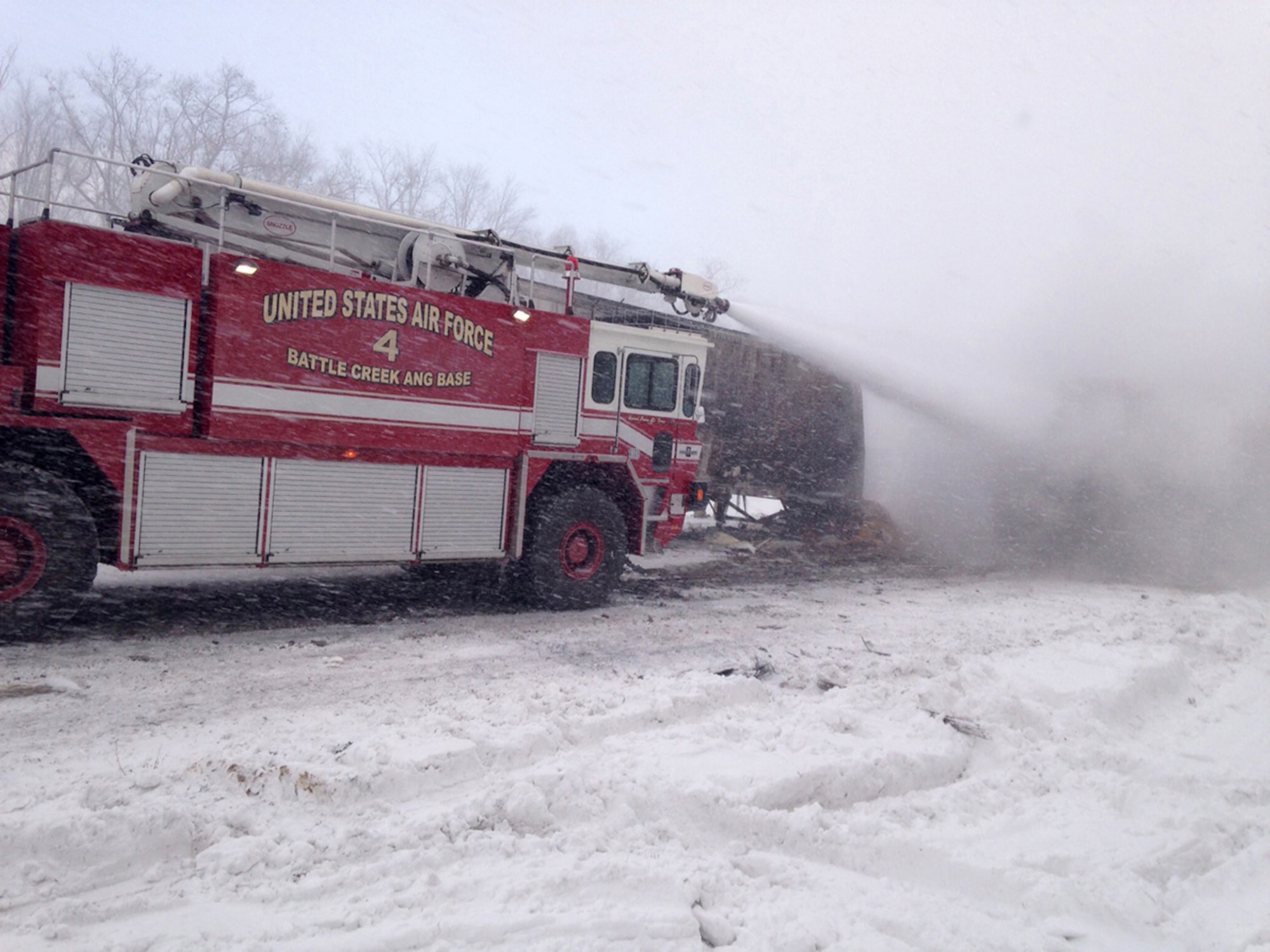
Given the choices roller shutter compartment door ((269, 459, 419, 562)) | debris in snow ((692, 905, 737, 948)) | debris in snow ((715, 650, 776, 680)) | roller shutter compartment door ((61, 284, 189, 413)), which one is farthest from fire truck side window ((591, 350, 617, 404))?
debris in snow ((692, 905, 737, 948))

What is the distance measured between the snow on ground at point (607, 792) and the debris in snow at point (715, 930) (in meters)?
0.01

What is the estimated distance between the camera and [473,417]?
9.02m

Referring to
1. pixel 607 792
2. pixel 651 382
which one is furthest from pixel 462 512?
pixel 607 792

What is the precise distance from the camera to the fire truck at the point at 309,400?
684 centimetres

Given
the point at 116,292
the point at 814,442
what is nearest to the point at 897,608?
the point at 814,442

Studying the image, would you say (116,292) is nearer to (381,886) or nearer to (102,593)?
(102,593)

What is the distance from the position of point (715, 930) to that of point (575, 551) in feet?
21.4

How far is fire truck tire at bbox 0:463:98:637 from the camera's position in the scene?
21.9ft

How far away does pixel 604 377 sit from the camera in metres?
10.2

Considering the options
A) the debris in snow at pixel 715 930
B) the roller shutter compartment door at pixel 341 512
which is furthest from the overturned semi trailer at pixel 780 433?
the debris in snow at pixel 715 930

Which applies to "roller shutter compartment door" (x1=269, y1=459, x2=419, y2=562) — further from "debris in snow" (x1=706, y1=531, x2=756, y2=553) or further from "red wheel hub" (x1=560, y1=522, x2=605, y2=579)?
"debris in snow" (x1=706, y1=531, x2=756, y2=553)

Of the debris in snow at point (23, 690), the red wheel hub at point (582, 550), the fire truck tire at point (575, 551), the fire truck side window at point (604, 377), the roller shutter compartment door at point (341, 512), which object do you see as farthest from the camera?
the fire truck side window at point (604, 377)

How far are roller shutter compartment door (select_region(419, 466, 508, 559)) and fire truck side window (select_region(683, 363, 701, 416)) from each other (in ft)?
8.77

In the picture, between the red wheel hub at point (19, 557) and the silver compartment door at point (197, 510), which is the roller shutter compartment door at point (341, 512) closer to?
the silver compartment door at point (197, 510)
